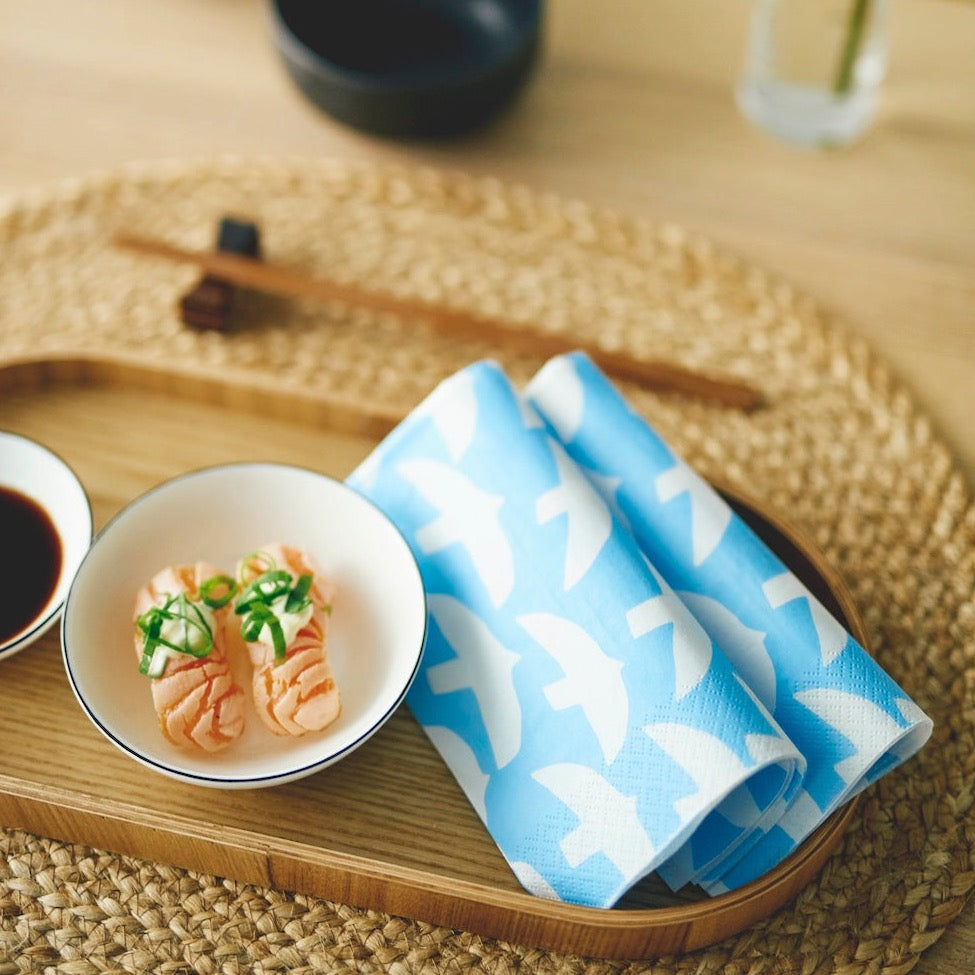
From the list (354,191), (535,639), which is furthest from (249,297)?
(535,639)

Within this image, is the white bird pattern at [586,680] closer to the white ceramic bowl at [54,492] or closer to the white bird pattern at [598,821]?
the white bird pattern at [598,821]

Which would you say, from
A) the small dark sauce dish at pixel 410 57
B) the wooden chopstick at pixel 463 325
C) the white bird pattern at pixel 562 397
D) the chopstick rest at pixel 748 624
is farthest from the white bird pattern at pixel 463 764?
the small dark sauce dish at pixel 410 57

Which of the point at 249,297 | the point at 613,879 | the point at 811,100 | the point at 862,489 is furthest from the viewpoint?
the point at 811,100

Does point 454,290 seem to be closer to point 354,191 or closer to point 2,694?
point 354,191

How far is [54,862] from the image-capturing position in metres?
0.71

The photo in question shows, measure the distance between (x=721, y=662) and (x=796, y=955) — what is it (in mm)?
205

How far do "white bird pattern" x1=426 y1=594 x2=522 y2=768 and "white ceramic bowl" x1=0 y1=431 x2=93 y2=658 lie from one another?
257 millimetres

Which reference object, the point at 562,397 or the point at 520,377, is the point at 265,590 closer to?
the point at 562,397

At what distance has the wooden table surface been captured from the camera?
1.18 metres

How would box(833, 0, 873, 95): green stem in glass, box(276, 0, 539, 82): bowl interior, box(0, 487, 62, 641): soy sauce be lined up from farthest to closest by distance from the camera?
box(276, 0, 539, 82): bowl interior → box(833, 0, 873, 95): green stem in glass → box(0, 487, 62, 641): soy sauce

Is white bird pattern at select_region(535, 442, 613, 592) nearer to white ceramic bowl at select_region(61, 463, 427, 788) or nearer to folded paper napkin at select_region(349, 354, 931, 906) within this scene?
folded paper napkin at select_region(349, 354, 931, 906)

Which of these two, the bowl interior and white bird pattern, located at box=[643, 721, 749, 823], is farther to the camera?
the bowl interior

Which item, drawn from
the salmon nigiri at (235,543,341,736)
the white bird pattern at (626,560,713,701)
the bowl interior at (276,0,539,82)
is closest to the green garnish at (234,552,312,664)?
the salmon nigiri at (235,543,341,736)

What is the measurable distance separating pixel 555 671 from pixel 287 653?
0.17 metres
